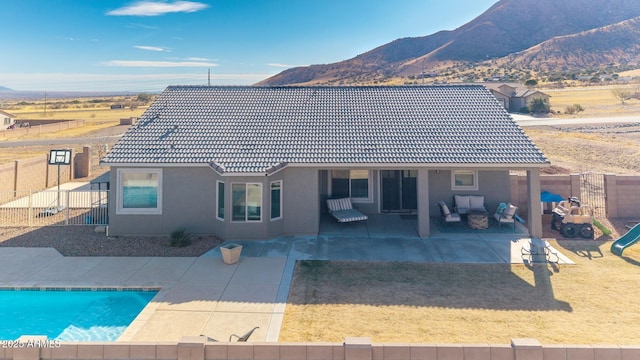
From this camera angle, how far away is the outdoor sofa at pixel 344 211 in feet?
48.6

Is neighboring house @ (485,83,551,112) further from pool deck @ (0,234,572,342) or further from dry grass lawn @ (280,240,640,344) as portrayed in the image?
dry grass lawn @ (280,240,640,344)

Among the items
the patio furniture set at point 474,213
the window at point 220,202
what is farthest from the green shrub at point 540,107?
the window at point 220,202

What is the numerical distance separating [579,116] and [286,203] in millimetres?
48570

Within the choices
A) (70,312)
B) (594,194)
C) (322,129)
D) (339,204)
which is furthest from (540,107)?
(70,312)

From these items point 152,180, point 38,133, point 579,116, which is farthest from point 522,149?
point 38,133

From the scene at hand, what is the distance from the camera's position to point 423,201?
1377cm

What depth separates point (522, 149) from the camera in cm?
1380

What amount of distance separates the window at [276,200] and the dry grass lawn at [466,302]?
10.1ft

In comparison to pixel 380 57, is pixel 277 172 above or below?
below

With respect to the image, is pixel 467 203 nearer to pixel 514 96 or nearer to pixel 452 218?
pixel 452 218

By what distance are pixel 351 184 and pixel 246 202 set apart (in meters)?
5.29

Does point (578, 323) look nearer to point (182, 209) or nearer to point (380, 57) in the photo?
point (182, 209)

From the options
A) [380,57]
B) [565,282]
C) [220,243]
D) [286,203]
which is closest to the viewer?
[565,282]

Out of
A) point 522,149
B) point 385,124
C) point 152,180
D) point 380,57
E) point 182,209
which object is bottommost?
point 182,209
